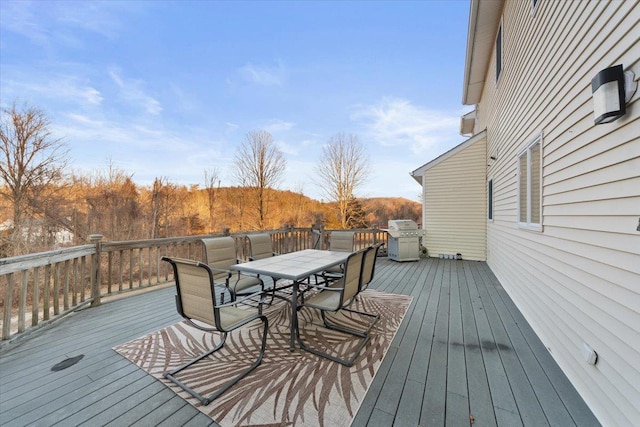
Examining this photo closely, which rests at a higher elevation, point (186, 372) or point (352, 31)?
point (352, 31)

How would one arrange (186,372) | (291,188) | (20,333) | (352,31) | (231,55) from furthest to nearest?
(291,188), (231,55), (352,31), (20,333), (186,372)

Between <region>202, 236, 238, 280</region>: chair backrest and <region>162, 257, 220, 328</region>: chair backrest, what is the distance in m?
1.30

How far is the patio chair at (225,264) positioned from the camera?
3.23 metres

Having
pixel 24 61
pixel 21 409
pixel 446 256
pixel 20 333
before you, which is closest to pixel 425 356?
pixel 21 409

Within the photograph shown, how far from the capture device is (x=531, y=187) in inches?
126

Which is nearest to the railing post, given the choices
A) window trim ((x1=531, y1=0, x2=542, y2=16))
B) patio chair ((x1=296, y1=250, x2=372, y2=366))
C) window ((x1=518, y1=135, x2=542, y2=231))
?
patio chair ((x1=296, y1=250, x2=372, y2=366))

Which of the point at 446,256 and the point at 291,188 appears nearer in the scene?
the point at 446,256

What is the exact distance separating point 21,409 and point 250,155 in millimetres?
10509

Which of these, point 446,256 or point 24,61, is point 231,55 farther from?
point 446,256

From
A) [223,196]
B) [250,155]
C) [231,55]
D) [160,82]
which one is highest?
[231,55]

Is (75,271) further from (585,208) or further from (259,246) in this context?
(585,208)

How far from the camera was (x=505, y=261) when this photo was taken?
4.39 meters

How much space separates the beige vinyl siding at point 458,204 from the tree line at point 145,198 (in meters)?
5.54

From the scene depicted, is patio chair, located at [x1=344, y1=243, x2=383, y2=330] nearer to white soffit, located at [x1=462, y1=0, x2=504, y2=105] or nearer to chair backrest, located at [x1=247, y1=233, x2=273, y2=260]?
chair backrest, located at [x1=247, y1=233, x2=273, y2=260]
